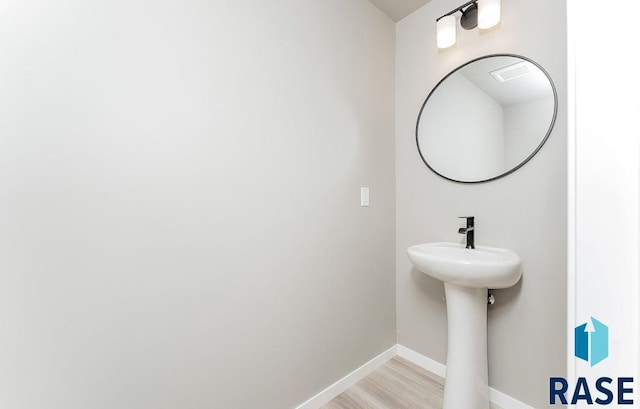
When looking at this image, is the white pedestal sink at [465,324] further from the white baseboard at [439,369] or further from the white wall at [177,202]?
the white wall at [177,202]

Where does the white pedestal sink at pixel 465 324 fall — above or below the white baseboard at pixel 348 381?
above

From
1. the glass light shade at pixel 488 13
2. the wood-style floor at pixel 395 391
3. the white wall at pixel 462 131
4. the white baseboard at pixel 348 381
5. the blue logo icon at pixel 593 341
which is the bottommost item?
the wood-style floor at pixel 395 391

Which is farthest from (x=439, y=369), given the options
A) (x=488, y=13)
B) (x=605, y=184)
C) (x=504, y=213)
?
(x=488, y=13)

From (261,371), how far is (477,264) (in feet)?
3.65

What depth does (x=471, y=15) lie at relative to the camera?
5.02 feet

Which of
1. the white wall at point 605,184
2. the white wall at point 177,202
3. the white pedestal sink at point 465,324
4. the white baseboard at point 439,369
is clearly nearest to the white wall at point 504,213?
the white baseboard at point 439,369

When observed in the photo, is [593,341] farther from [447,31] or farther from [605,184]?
[447,31]

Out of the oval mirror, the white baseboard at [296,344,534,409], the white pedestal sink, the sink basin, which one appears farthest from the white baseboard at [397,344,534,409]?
the oval mirror

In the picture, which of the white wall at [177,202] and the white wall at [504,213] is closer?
the white wall at [177,202]

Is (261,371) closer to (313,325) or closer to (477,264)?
(313,325)

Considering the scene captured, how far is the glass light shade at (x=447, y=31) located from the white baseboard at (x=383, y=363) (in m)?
1.99

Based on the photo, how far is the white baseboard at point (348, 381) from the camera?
1.45 m

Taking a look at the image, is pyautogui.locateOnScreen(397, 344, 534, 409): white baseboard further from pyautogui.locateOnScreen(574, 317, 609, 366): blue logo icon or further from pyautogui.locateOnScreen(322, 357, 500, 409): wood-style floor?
pyautogui.locateOnScreen(574, 317, 609, 366): blue logo icon

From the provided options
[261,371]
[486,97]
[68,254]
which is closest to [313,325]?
[261,371]
